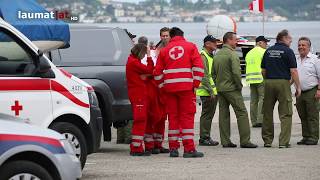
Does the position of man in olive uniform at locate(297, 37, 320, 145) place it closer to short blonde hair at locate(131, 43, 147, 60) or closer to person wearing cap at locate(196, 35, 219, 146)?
person wearing cap at locate(196, 35, 219, 146)

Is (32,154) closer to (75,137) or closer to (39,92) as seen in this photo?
(39,92)

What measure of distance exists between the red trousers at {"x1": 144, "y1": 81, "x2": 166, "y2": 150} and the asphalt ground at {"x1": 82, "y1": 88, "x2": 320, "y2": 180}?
276 mm

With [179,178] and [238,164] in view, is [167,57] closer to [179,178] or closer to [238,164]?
[238,164]

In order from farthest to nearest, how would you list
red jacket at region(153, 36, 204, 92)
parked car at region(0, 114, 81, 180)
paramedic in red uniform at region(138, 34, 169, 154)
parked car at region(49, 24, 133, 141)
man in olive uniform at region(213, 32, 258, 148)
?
man in olive uniform at region(213, 32, 258, 148)
parked car at region(49, 24, 133, 141)
paramedic in red uniform at region(138, 34, 169, 154)
red jacket at region(153, 36, 204, 92)
parked car at region(0, 114, 81, 180)

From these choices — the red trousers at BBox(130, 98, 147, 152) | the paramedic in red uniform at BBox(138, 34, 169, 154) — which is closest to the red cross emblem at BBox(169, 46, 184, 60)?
the paramedic in red uniform at BBox(138, 34, 169, 154)

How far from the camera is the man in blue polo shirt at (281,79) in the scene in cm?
1652

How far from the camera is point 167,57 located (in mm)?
15055

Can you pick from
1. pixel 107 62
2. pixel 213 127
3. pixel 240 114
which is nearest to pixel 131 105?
pixel 107 62

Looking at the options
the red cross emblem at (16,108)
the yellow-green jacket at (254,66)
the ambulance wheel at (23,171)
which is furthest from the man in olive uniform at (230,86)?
the ambulance wheel at (23,171)

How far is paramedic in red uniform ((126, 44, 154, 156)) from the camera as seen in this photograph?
1527cm

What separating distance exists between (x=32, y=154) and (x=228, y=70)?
7.56 metres

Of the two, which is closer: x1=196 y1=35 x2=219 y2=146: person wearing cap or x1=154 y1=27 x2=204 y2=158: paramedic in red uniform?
x1=154 y1=27 x2=204 y2=158: paramedic in red uniform

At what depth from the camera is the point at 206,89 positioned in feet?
57.6

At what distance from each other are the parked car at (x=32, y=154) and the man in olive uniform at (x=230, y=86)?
7.12 metres
